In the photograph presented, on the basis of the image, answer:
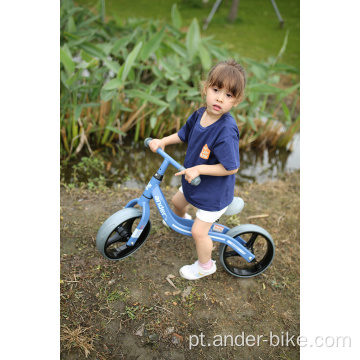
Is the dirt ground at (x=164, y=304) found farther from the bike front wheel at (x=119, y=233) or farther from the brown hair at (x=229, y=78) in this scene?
the brown hair at (x=229, y=78)

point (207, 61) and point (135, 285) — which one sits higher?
point (207, 61)

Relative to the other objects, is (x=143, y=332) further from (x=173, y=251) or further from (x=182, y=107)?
(x=182, y=107)

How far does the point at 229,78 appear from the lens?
1.31 m

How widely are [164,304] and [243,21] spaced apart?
5.20 meters

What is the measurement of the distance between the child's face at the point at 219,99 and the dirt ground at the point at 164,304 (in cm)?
91

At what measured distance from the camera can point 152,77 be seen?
3.31m

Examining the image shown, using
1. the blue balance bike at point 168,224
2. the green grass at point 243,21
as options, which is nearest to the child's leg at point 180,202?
the blue balance bike at point 168,224

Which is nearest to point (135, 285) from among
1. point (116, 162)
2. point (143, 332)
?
point (143, 332)

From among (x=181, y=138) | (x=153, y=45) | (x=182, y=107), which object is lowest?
(x=182, y=107)

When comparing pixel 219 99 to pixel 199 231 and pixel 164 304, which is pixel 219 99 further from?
pixel 164 304

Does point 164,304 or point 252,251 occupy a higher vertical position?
point 252,251

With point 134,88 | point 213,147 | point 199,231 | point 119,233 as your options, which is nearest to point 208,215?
point 199,231

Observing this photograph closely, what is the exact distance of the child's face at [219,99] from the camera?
→ 1.34m

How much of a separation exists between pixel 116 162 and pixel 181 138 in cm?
127
